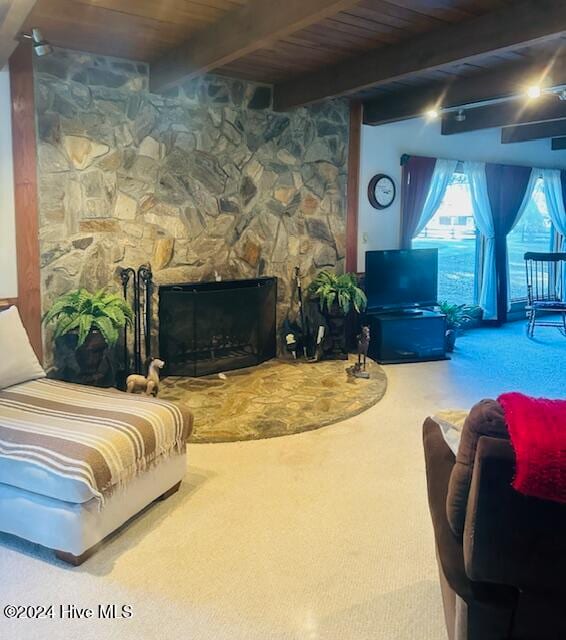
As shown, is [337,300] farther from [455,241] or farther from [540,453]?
[540,453]

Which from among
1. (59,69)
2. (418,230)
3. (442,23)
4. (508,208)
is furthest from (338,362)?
(508,208)

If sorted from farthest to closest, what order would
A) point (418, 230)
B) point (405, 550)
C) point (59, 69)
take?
1. point (418, 230)
2. point (59, 69)
3. point (405, 550)

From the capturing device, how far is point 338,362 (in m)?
5.41

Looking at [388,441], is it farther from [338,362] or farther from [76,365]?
[76,365]

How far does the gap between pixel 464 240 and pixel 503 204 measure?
2.19 feet

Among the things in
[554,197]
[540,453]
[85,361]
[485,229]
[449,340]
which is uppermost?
[554,197]

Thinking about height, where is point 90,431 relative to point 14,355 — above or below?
below

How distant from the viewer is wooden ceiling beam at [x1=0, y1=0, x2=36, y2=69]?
2.44 metres

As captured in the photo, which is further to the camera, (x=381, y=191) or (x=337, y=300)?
(x=381, y=191)

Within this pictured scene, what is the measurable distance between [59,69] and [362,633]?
388 cm

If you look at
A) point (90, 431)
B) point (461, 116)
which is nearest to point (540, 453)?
point (90, 431)

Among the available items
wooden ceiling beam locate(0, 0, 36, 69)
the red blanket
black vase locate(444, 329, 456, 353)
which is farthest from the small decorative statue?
the red blanket

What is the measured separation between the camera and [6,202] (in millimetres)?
3883

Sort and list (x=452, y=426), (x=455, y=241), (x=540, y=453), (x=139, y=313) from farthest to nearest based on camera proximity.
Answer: (x=455, y=241) < (x=139, y=313) < (x=452, y=426) < (x=540, y=453)
